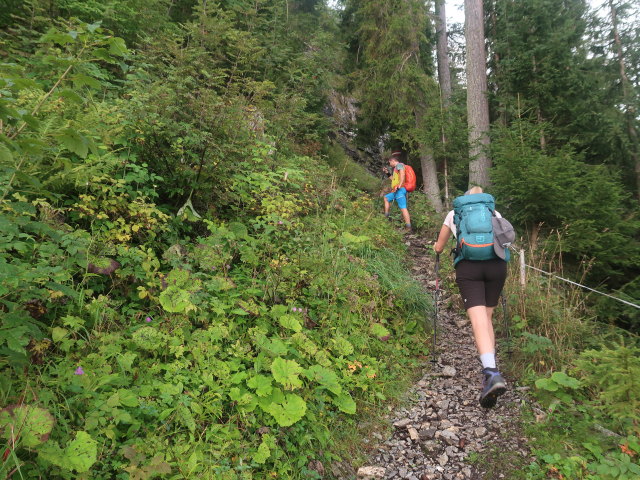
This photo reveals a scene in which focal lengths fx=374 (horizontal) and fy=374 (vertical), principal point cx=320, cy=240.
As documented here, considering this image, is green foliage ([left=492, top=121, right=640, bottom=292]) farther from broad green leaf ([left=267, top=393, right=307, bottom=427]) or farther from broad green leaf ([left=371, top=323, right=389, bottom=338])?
broad green leaf ([left=267, top=393, right=307, bottom=427])

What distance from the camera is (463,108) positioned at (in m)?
10.8

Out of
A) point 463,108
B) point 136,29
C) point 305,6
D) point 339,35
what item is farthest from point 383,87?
point 136,29

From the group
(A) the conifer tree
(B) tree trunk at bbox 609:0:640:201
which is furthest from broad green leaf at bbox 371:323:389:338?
(A) the conifer tree

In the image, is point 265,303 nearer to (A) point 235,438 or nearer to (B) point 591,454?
(A) point 235,438

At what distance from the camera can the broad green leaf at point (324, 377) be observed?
3386 mm

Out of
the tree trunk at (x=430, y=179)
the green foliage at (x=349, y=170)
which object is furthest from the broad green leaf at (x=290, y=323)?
the tree trunk at (x=430, y=179)

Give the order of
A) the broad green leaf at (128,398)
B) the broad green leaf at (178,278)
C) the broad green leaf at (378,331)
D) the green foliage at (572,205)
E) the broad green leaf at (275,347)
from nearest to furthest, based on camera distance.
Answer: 1. the broad green leaf at (128,398)
2. the broad green leaf at (275,347)
3. the broad green leaf at (178,278)
4. the broad green leaf at (378,331)
5. the green foliage at (572,205)

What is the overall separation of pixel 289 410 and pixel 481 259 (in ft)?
7.80

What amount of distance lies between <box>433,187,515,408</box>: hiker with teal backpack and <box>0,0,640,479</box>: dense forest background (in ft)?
2.50

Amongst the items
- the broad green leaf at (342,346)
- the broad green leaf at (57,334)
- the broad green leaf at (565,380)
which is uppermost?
the broad green leaf at (57,334)

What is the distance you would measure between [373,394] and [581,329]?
2845mm

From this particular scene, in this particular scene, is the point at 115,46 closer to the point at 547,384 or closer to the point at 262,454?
the point at 262,454

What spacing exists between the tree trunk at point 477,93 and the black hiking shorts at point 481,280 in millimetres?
6269

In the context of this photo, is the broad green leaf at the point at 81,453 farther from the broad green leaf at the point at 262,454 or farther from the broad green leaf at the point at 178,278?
the broad green leaf at the point at 178,278
